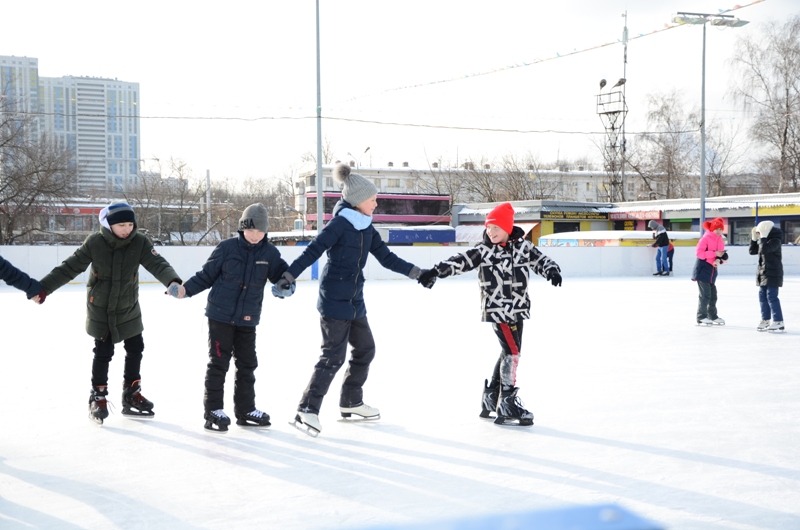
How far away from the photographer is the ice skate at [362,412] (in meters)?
4.15

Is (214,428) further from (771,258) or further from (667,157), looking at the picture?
(667,157)

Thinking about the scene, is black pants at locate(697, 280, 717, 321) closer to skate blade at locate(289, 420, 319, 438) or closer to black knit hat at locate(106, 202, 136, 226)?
skate blade at locate(289, 420, 319, 438)

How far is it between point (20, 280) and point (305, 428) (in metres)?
1.58

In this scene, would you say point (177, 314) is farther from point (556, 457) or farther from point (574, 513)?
point (574, 513)

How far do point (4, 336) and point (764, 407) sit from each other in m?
6.58

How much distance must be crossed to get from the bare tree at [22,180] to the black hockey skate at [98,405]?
20.9 metres

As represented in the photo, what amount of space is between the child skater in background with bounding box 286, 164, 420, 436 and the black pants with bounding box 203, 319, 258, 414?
0.30 m

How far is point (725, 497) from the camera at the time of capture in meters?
2.86

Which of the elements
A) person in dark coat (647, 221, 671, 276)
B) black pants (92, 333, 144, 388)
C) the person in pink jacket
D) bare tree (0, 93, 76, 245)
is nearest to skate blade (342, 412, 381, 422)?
black pants (92, 333, 144, 388)

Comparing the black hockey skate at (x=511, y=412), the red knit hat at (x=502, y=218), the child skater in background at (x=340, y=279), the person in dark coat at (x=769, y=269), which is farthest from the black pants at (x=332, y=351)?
the person in dark coat at (x=769, y=269)

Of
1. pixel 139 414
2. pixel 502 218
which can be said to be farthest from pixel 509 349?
pixel 139 414

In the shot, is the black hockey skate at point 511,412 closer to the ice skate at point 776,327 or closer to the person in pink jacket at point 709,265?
the person in pink jacket at point 709,265

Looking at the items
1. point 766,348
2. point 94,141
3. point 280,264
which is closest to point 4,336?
point 280,264

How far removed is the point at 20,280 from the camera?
380 centimetres
